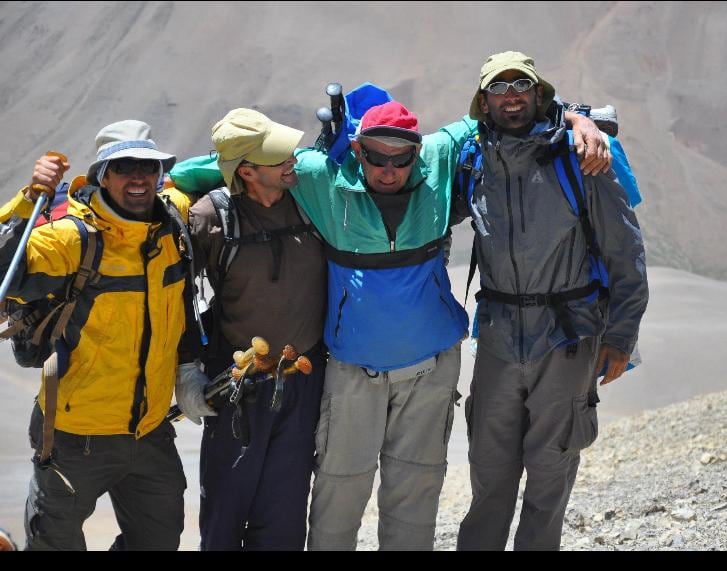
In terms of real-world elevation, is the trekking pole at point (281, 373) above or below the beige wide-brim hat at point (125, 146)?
below

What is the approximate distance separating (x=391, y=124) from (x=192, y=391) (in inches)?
45.3

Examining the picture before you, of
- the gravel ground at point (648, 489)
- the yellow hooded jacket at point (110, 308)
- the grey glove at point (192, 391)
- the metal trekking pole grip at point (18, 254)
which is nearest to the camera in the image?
the metal trekking pole grip at point (18, 254)

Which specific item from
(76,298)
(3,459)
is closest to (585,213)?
(76,298)

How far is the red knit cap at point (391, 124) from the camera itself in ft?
10.1

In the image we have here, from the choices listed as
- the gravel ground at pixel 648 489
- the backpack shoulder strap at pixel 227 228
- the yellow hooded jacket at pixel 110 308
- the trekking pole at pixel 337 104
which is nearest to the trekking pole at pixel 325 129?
the trekking pole at pixel 337 104

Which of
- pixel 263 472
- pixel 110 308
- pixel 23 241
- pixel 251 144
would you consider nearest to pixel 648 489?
pixel 263 472

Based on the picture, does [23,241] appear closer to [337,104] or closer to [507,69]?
[337,104]

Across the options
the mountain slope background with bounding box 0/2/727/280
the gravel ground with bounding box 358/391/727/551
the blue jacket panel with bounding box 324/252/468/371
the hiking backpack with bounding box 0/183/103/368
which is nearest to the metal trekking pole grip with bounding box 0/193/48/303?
the hiking backpack with bounding box 0/183/103/368

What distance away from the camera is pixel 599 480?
18.1 ft

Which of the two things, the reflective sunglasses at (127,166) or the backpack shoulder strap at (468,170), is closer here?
the reflective sunglasses at (127,166)

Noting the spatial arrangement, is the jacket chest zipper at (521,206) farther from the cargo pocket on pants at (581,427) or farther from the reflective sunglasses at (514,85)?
the cargo pocket on pants at (581,427)

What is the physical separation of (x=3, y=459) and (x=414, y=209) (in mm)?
4437

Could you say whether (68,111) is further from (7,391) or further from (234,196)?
(234,196)

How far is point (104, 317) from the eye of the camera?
2.95 metres
